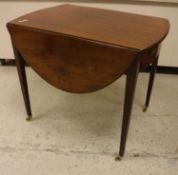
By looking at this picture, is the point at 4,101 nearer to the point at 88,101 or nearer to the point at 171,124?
the point at 88,101

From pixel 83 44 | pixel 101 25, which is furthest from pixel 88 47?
pixel 101 25

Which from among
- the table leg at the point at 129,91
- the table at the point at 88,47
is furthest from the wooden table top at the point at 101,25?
the table leg at the point at 129,91

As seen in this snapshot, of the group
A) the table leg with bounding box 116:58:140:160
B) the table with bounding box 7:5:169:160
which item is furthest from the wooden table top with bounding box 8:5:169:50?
the table leg with bounding box 116:58:140:160

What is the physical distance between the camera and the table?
1.00 meters

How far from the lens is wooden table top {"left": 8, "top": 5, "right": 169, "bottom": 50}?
3.37 ft

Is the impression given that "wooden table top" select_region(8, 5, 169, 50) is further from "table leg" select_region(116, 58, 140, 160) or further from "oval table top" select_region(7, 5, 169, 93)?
"table leg" select_region(116, 58, 140, 160)

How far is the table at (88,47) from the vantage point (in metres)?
1.00

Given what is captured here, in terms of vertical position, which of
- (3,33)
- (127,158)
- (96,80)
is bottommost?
(127,158)

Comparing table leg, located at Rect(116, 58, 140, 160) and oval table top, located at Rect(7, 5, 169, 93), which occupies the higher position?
oval table top, located at Rect(7, 5, 169, 93)

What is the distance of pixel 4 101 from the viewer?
1.75 meters

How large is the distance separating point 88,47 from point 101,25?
232 millimetres

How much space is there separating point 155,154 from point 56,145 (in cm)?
56

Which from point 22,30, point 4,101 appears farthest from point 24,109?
point 22,30

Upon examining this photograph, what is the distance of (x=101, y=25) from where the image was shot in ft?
3.93
